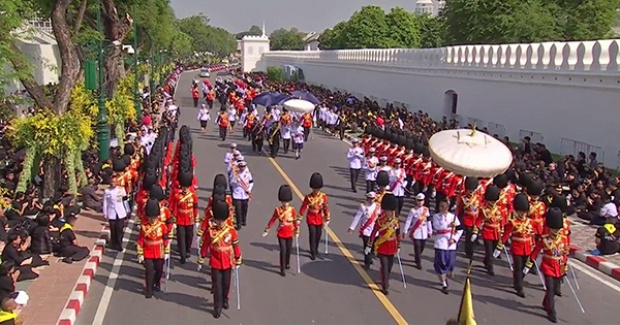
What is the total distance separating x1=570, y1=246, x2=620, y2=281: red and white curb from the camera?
35.7ft

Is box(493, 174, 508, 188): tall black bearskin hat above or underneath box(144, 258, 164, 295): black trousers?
above

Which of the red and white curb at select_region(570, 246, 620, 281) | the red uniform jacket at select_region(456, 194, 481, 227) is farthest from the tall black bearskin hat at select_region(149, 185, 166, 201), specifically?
the red and white curb at select_region(570, 246, 620, 281)

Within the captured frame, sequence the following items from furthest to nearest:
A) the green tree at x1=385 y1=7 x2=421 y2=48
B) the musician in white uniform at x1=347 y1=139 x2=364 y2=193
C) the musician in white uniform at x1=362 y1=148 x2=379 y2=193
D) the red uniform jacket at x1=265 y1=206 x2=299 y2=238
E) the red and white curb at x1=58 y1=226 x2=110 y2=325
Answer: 1. the green tree at x1=385 y1=7 x2=421 y2=48
2. the musician in white uniform at x1=347 y1=139 x2=364 y2=193
3. the musician in white uniform at x1=362 y1=148 x2=379 y2=193
4. the red uniform jacket at x1=265 y1=206 x2=299 y2=238
5. the red and white curb at x1=58 y1=226 x2=110 y2=325

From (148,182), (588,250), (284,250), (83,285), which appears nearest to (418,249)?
(284,250)

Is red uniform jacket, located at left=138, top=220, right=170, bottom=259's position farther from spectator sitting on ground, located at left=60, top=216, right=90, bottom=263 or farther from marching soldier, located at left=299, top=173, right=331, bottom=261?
marching soldier, located at left=299, top=173, right=331, bottom=261

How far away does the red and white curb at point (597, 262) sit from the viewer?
10.9 meters

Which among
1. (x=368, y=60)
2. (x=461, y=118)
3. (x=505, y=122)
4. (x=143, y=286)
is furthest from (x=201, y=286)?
(x=368, y=60)

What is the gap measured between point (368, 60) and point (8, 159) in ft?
88.5

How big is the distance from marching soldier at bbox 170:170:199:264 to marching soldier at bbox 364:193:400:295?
127 inches

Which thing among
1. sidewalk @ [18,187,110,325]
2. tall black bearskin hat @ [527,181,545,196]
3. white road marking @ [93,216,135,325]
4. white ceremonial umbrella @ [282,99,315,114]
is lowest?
white road marking @ [93,216,135,325]

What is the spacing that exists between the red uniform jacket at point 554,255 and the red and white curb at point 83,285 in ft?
20.3

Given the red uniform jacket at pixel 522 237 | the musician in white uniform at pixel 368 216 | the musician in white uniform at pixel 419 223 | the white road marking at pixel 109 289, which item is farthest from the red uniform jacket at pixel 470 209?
the white road marking at pixel 109 289

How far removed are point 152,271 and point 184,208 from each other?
1780 millimetres

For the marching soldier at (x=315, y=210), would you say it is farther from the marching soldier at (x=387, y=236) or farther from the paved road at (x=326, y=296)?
the marching soldier at (x=387, y=236)
